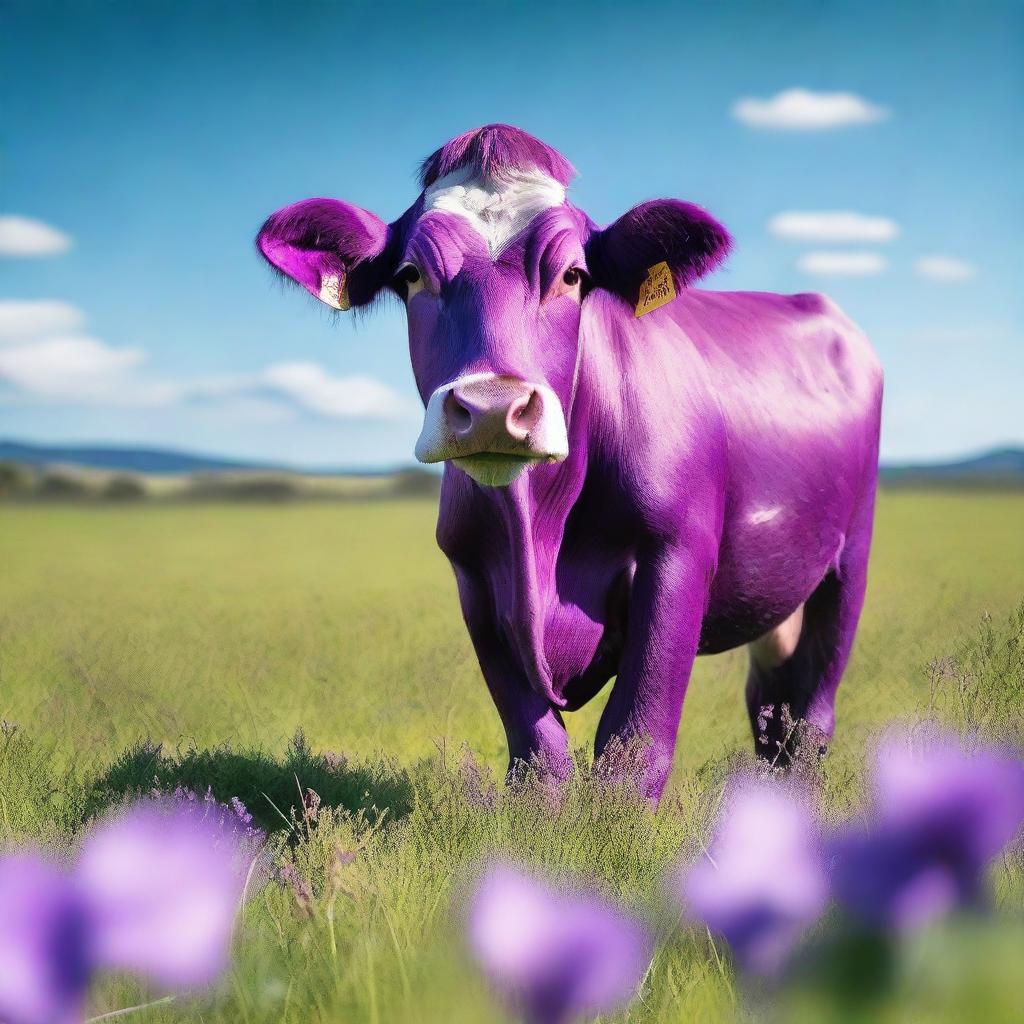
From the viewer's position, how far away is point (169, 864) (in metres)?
0.54

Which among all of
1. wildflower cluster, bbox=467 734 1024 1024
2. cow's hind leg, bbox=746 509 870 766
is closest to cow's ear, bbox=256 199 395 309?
cow's hind leg, bbox=746 509 870 766

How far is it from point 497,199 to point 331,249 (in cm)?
76

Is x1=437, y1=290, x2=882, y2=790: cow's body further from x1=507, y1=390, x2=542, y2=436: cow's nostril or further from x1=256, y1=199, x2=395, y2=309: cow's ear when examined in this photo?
x1=256, y1=199, x2=395, y2=309: cow's ear

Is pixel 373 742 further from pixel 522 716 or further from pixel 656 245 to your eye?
pixel 656 245

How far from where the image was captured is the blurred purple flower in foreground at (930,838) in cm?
48

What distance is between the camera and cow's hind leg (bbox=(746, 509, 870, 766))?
6.10m

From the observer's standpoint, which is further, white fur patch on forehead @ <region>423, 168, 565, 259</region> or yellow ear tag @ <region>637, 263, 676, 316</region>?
yellow ear tag @ <region>637, 263, 676, 316</region>

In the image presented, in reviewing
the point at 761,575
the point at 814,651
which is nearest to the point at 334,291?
the point at 761,575

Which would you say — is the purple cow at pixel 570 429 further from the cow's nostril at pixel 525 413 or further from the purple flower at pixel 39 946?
the purple flower at pixel 39 946

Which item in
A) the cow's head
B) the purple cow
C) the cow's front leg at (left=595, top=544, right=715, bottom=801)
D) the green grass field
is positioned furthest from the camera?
the cow's front leg at (left=595, top=544, right=715, bottom=801)

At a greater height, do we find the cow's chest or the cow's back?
the cow's back

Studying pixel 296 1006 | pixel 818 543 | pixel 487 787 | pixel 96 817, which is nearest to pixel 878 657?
pixel 818 543

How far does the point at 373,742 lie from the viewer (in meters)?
6.61

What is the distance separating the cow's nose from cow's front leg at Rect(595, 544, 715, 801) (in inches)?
39.6
